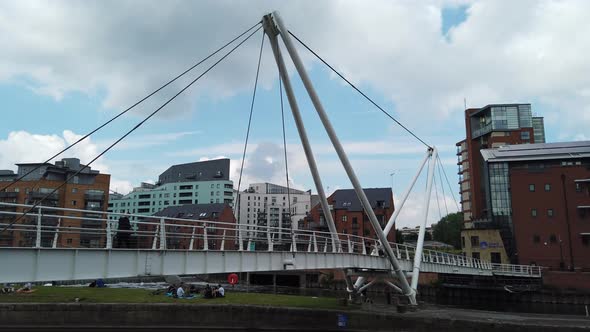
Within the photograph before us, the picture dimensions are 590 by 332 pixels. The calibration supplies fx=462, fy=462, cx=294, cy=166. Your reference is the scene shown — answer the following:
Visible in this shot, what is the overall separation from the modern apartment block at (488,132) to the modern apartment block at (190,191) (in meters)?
65.9

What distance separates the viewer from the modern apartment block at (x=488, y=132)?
8962 centimetres

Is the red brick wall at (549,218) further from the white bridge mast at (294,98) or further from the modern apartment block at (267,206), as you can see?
the modern apartment block at (267,206)

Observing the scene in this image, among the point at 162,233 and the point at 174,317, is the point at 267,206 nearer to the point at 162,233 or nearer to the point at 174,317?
the point at 174,317

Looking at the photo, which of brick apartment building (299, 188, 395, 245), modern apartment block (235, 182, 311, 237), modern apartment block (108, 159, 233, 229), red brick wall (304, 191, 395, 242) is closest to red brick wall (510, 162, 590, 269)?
brick apartment building (299, 188, 395, 245)

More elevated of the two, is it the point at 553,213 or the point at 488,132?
the point at 488,132

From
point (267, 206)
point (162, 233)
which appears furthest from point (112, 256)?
point (267, 206)

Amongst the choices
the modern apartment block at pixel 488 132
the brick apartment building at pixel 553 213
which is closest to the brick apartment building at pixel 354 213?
the modern apartment block at pixel 488 132

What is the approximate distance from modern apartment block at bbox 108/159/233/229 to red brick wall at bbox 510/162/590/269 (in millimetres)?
82713

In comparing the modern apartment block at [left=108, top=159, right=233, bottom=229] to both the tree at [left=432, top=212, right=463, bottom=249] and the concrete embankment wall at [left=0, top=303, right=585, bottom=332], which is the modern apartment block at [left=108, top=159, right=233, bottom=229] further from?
the concrete embankment wall at [left=0, top=303, right=585, bottom=332]

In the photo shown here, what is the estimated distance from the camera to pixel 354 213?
269 feet

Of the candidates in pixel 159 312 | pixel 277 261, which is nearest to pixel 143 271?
pixel 277 261

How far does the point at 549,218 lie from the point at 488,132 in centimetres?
3510

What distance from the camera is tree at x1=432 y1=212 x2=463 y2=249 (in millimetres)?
136025

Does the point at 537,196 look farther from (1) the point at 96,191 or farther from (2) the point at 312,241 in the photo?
(1) the point at 96,191
